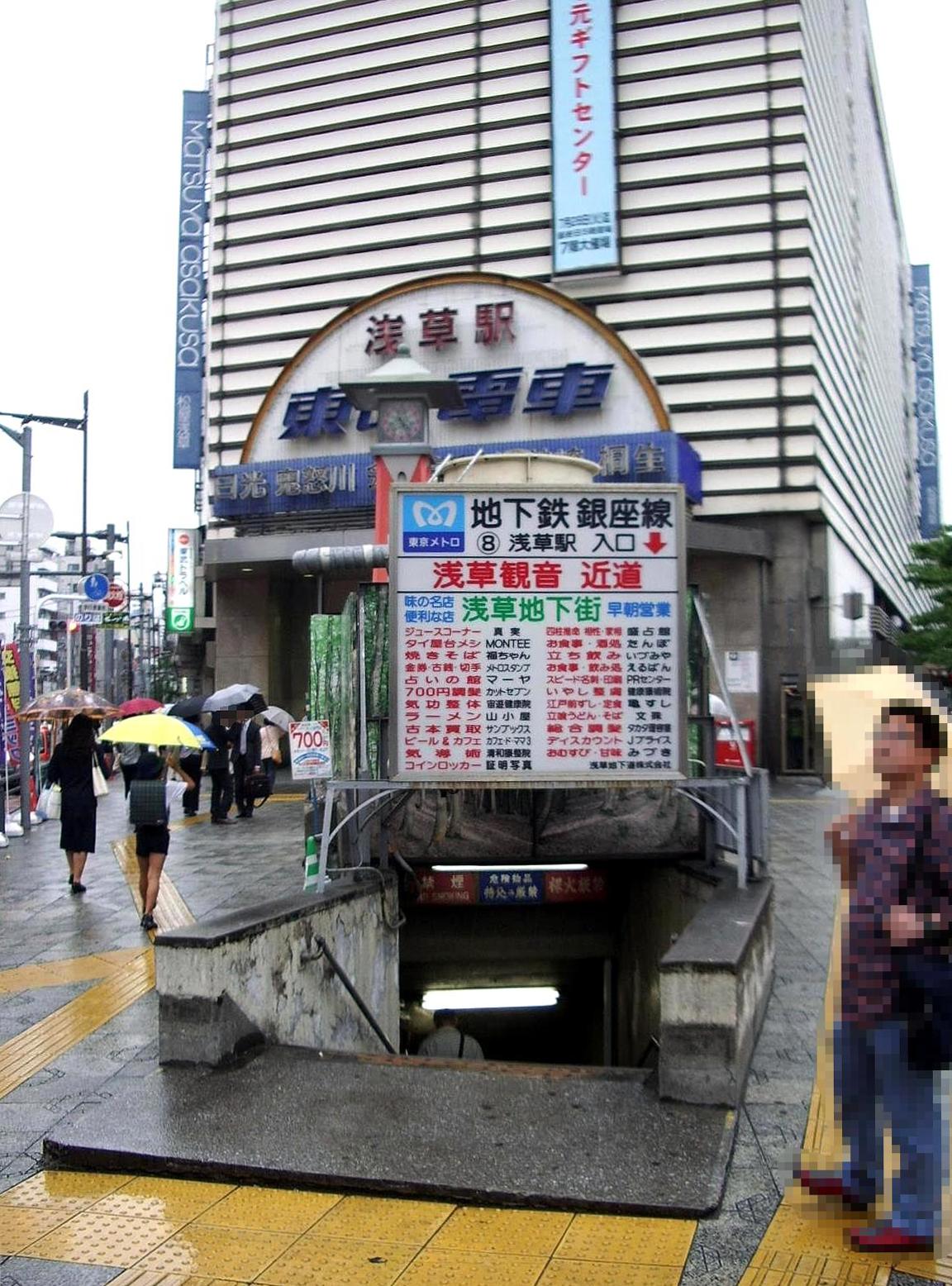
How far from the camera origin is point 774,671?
20969mm

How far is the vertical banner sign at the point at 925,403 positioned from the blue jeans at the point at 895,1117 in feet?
160

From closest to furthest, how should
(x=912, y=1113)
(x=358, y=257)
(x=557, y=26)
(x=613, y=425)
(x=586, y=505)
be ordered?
(x=912, y=1113) < (x=586, y=505) < (x=613, y=425) < (x=557, y=26) < (x=358, y=257)

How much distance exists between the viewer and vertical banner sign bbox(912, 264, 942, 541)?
50.9 meters

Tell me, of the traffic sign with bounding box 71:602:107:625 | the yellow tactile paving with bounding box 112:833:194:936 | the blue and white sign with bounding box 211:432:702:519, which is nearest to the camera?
the yellow tactile paving with bounding box 112:833:194:936

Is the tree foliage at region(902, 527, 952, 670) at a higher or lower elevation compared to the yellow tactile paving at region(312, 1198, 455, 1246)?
higher

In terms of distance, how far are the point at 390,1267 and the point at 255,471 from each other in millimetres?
18968

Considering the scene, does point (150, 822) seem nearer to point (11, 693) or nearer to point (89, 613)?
point (11, 693)

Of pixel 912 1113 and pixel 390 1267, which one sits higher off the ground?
pixel 912 1113

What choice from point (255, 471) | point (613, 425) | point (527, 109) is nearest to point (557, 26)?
point (527, 109)

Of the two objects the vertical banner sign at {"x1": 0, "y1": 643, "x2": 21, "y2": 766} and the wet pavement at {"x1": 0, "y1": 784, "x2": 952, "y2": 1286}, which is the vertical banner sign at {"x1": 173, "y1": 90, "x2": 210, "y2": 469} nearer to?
the vertical banner sign at {"x1": 0, "y1": 643, "x2": 21, "y2": 766}

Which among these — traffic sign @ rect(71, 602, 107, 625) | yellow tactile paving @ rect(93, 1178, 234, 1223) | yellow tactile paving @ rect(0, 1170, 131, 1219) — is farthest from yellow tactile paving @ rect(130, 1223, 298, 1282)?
traffic sign @ rect(71, 602, 107, 625)

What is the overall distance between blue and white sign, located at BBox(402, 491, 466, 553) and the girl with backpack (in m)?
3.13

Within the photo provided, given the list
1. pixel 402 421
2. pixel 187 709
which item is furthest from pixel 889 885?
pixel 187 709

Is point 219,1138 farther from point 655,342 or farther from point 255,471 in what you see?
point 655,342
